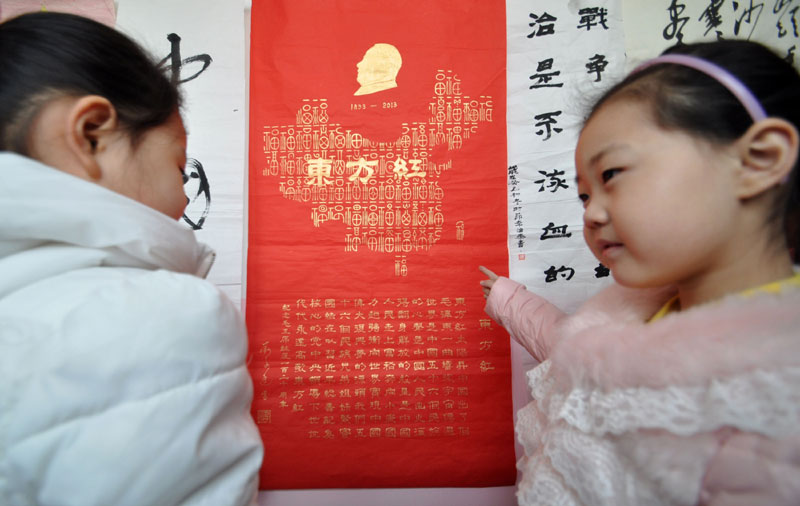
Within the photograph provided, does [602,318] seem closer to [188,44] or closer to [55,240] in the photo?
[55,240]

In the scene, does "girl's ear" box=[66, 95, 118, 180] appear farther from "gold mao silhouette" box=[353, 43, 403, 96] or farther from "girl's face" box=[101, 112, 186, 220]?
"gold mao silhouette" box=[353, 43, 403, 96]

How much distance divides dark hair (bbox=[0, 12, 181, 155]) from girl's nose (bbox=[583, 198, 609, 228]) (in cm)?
46

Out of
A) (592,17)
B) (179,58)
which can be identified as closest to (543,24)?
(592,17)

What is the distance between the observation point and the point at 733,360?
1.01ft

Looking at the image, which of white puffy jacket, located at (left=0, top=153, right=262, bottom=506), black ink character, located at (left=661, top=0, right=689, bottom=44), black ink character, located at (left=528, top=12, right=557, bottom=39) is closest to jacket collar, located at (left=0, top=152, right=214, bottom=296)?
white puffy jacket, located at (left=0, top=153, right=262, bottom=506)

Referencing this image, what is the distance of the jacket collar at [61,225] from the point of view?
0.31m

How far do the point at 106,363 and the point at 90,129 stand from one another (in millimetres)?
224

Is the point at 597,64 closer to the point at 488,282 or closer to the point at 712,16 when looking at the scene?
the point at 712,16

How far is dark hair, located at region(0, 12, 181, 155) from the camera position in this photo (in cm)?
36

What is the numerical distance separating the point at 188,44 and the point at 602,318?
0.87 metres

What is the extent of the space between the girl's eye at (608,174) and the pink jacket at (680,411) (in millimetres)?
145

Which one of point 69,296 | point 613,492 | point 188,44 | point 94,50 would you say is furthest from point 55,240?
point 188,44

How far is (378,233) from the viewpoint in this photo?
0.78m

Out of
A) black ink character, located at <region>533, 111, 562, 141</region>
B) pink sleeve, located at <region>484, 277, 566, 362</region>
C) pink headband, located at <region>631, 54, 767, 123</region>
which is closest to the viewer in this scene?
pink headband, located at <region>631, 54, 767, 123</region>
